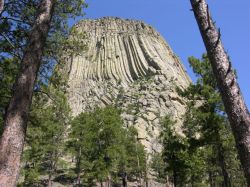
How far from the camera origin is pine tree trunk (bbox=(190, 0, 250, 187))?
535 cm

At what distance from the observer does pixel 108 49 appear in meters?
123

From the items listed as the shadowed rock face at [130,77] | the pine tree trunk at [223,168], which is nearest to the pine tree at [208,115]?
the pine tree trunk at [223,168]

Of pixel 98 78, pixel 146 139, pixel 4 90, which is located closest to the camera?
pixel 4 90

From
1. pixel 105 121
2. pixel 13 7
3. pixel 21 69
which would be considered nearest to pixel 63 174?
pixel 105 121

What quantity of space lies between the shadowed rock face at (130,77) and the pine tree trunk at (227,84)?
6722 centimetres

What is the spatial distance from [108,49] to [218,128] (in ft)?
342

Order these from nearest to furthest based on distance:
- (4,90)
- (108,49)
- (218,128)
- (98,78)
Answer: (4,90) < (218,128) < (98,78) < (108,49)

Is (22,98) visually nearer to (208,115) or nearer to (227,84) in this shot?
(227,84)

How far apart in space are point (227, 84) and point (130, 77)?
10558 centimetres

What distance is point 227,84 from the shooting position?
233 inches

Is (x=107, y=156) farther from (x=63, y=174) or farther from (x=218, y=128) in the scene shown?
(x=63, y=174)

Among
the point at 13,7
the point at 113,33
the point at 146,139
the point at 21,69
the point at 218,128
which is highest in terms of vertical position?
the point at 113,33

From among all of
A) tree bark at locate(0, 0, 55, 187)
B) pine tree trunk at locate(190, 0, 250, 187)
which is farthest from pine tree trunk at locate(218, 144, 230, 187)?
tree bark at locate(0, 0, 55, 187)

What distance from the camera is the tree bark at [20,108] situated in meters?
6.12
